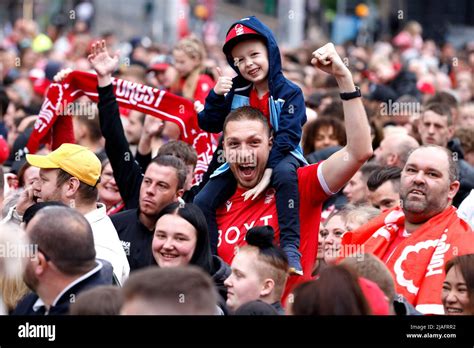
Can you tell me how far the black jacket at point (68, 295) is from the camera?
5316mm

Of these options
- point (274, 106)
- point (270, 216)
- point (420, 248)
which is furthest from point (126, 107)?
Result: point (420, 248)

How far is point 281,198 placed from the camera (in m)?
6.96

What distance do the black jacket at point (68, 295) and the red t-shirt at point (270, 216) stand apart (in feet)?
4.48

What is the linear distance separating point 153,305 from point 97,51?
427 cm

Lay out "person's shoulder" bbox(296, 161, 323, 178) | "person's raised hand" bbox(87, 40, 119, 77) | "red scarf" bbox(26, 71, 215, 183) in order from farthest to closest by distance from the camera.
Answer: "red scarf" bbox(26, 71, 215, 183)
"person's raised hand" bbox(87, 40, 119, 77)
"person's shoulder" bbox(296, 161, 323, 178)

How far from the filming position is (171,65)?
45.5ft

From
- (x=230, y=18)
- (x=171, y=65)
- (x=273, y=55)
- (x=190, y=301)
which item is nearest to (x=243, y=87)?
(x=273, y=55)

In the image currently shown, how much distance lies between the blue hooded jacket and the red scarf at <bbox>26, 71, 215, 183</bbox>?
1567mm

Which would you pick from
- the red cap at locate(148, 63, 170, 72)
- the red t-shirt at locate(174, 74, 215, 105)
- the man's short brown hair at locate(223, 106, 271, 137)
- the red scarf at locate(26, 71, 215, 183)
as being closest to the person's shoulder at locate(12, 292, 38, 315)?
the man's short brown hair at locate(223, 106, 271, 137)

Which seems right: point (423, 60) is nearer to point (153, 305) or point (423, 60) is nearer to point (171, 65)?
point (171, 65)

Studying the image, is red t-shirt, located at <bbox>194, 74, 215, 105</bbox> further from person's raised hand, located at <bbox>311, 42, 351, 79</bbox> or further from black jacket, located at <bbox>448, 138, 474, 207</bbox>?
person's raised hand, located at <bbox>311, 42, 351, 79</bbox>

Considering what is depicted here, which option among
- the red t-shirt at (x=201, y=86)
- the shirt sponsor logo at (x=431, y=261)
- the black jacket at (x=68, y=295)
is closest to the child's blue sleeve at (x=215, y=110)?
the shirt sponsor logo at (x=431, y=261)

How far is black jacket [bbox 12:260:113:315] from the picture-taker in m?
5.32

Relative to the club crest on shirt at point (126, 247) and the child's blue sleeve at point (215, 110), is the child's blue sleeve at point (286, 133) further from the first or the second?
the club crest on shirt at point (126, 247)
